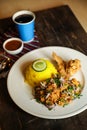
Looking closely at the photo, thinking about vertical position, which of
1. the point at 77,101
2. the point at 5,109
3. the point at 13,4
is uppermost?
the point at 77,101

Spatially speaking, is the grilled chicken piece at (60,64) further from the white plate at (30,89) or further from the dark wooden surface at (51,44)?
the dark wooden surface at (51,44)

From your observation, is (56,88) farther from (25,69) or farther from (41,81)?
(25,69)

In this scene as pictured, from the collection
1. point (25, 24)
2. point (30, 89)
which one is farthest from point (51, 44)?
point (30, 89)

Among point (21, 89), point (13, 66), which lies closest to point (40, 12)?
point (13, 66)

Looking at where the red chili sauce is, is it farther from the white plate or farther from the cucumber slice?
the cucumber slice

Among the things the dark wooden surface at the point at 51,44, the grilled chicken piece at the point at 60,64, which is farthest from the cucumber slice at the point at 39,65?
the dark wooden surface at the point at 51,44

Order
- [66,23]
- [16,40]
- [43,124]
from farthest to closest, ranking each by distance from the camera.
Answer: [66,23] < [16,40] < [43,124]
